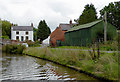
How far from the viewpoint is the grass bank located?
22.1 ft

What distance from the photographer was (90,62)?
29.8ft

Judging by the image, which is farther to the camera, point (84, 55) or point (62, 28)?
point (62, 28)

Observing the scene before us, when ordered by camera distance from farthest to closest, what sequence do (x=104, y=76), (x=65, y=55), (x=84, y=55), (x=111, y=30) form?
(x=111, y=30)
(x=65, y=55)
(x=84, y=55)
(x=104, y=76)

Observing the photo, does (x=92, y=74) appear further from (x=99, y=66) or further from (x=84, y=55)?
(x=84, y=55)

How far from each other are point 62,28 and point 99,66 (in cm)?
3420

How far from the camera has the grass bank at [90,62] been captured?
22.1ft

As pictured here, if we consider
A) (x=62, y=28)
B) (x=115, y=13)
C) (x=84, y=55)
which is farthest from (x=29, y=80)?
(x=115, y=13)

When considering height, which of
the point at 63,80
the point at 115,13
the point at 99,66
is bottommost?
the point at 63,80

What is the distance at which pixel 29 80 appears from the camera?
720 centimetres

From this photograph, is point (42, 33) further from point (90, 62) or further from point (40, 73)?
point (90, 62)

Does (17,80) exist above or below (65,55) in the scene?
below

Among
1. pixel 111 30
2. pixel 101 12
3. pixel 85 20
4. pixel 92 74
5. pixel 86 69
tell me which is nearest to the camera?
pixel 92 74

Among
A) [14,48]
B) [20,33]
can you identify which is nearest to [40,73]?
[14,48]

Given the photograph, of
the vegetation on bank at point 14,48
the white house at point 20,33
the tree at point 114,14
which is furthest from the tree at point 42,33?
the vegetation on bank at point 14,48
